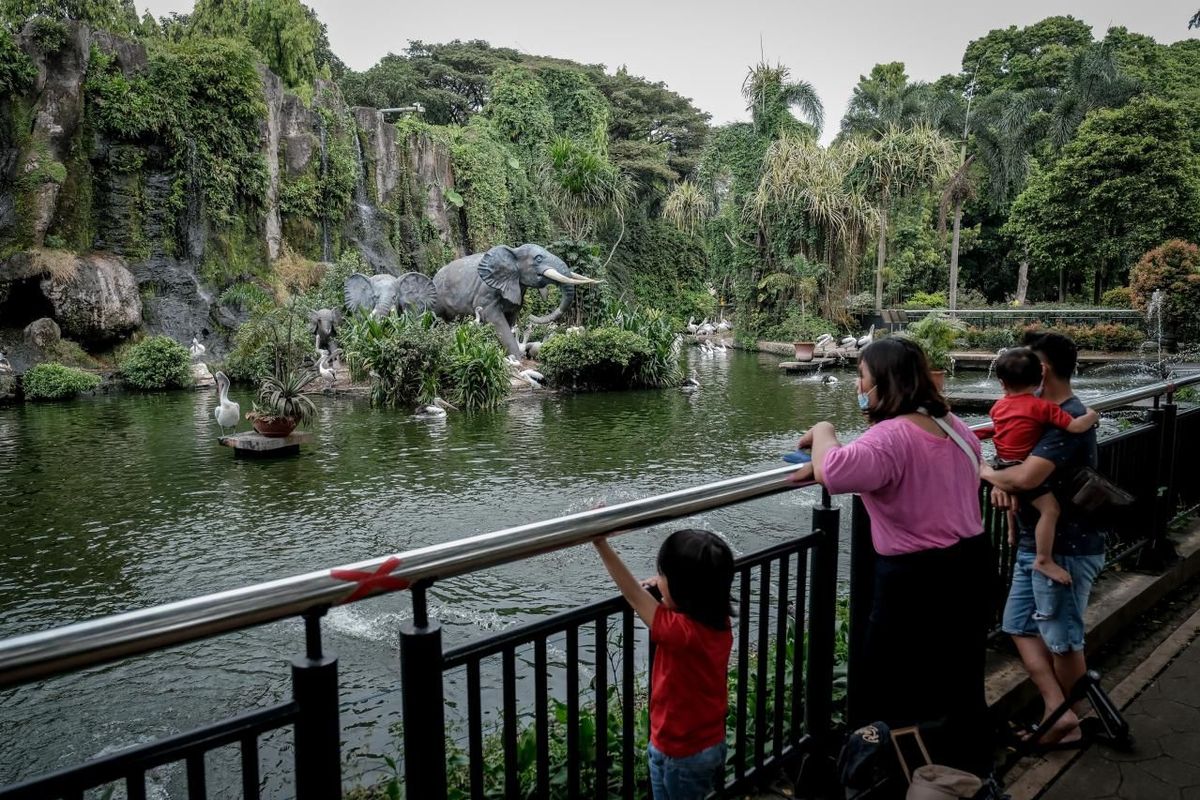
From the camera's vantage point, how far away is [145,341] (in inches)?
693

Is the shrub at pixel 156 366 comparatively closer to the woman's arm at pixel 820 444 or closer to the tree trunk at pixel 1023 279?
the woman's arm at pixel 820 444

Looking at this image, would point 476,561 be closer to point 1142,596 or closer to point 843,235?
point 1142,596

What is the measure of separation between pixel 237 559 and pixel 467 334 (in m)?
9.46

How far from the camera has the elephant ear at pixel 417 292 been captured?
65.2 feet

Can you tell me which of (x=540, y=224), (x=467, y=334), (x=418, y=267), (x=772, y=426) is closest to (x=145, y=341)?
(x=467, y=334)

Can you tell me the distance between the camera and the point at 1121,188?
26.8 meters

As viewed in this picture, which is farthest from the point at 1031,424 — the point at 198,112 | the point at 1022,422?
the point at 198,112

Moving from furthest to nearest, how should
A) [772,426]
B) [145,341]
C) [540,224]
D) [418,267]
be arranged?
[540,224], [418,267], [145,341], [772,426]

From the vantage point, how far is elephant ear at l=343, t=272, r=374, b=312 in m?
20.1

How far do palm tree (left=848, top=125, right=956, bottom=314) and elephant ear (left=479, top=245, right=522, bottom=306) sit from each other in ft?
45.6

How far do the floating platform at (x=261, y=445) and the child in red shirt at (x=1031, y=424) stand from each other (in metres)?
8.62

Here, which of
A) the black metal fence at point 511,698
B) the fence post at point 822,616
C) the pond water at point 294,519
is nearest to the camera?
the black metal fence at point 511,698

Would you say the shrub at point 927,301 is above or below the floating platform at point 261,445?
above

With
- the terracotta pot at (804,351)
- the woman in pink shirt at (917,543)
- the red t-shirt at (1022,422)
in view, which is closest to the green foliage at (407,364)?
the terracotta pot at (804,351)
